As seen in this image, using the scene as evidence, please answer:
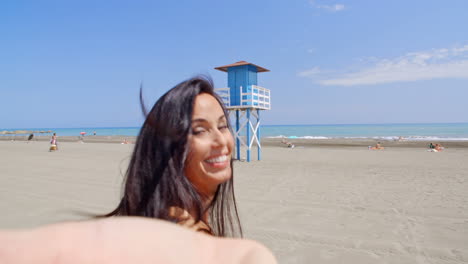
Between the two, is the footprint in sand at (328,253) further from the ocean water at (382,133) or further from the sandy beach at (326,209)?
the ocean water at (382,133)

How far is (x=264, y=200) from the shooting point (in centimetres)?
706

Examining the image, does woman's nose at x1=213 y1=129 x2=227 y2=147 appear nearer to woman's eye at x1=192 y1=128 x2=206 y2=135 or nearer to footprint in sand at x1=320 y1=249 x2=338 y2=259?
woman's eye at x1=192 y1=128 x2=206 y2=135

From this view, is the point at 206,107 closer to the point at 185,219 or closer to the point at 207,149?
the point at 207,149

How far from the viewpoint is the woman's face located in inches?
55.9

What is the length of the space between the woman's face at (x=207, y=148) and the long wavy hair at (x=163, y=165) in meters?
0.04

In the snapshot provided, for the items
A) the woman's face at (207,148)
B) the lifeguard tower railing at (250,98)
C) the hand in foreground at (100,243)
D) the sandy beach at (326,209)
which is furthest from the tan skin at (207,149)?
the lifeguard tower railing at (250,98)

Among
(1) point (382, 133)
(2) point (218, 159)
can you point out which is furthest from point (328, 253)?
(1) point (382, 133)

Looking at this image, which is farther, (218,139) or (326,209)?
(326,209)

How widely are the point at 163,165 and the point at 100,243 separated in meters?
0.75

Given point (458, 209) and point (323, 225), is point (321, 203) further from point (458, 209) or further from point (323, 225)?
point (458, 209)

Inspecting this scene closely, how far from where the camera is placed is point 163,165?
51.7 inches

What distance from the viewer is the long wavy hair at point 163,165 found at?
126 centimetres

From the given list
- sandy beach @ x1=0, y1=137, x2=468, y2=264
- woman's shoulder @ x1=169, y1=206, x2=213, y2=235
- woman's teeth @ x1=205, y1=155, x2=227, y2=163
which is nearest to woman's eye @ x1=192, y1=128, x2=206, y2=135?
woman's teeth @ x1=205, y1=155, x2=227, y2=163

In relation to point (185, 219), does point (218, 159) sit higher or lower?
higher
